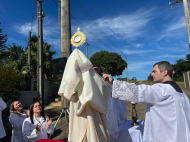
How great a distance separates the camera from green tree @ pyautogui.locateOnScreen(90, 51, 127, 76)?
28.2 meters

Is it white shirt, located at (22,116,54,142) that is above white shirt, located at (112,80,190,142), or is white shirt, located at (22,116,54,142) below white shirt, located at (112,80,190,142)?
below

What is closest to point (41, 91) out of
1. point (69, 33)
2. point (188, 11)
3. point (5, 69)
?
point (69, 33)

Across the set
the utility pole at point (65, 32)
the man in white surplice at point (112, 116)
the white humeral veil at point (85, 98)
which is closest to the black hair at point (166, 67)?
the white humeral veil at point (85, 98)

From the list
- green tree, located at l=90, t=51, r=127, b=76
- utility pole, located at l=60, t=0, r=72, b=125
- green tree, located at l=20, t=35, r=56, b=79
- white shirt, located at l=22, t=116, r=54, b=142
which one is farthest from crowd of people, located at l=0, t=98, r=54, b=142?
green tree, located at l=90, t=51, r=127, b=76

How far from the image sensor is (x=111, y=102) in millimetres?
2844

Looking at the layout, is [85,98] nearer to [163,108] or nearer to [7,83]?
[163,108]

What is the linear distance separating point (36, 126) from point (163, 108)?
2192 mm

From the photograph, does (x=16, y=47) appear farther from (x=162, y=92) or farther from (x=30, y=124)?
(x=162, y=92)

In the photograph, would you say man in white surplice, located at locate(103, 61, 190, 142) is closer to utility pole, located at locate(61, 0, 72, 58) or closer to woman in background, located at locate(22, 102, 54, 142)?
woman in background, located at locate(22, 102, 54, 142)

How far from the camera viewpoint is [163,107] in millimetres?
1811

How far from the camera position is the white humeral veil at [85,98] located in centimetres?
178

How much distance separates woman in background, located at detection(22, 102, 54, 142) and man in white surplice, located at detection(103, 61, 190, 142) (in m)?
1.73

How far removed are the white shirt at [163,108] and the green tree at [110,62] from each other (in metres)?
25.8

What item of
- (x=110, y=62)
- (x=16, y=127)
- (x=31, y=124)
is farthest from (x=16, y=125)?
(x=110, y=62)
